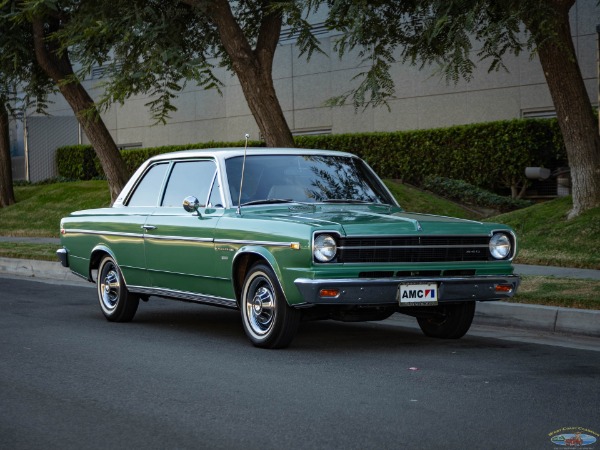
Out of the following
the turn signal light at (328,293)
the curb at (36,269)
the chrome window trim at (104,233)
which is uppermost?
the chrome window trim at (104,233)

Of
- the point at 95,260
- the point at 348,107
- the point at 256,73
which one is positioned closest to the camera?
the point at 95,260

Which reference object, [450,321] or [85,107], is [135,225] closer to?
[450,321]

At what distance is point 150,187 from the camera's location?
10.8 m

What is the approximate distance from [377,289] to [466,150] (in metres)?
15.2

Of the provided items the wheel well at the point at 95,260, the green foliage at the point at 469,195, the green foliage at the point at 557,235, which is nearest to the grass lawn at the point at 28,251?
the wheel well at the point at 95,260

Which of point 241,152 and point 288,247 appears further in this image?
point 241,152

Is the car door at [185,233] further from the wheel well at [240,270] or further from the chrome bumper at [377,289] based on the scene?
the chrome bumper at [377,289]

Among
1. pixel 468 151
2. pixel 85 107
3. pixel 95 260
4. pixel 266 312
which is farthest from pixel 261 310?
pixel 468 151

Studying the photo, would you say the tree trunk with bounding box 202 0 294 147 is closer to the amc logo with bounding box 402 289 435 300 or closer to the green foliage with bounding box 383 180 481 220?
the green foliage with bounding box 383 180 481 220

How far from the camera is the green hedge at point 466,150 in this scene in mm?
21703

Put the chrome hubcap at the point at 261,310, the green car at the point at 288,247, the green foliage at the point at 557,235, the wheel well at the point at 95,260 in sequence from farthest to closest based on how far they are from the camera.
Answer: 1. the green foliage at the point at 557,235
2. the wheel well at the point at 95,260
3. the chrome hubcap at the point at 261,310
4. the green car at the point at 288,247

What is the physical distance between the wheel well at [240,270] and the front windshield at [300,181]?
57cm

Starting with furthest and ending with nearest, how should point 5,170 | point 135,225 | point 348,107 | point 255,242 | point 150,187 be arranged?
point 5,170 < point 348,107 < point 150,187 < point 135,225 < point 255,242

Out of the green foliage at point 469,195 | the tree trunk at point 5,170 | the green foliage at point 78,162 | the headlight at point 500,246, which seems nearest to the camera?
the headlight at point 500,246
